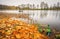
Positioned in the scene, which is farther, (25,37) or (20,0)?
(20,0)

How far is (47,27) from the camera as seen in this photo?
167cm

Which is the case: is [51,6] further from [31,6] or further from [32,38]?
[32,38]

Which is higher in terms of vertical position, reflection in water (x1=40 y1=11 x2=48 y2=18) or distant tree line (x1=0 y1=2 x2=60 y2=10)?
distant tree line (x1=0 y1=2 x2=60 y2=10)

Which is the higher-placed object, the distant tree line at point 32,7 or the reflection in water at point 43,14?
the distant tree line at point 32,7

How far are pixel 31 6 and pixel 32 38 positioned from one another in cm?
46

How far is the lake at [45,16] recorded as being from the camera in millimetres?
1696

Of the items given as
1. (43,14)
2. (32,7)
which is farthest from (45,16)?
(32,7)

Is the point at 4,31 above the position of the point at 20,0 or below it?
below

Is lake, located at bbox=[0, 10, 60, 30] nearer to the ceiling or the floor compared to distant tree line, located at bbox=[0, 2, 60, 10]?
nearer to the floor

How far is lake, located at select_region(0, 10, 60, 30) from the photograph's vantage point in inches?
66.8

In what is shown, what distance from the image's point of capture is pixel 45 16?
67.9 inches

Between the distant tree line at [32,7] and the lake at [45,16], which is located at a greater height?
the distant tree line at [32,7]

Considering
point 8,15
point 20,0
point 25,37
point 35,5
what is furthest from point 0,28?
point 35,5

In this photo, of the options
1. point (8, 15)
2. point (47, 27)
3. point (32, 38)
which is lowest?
point (32, 38)
